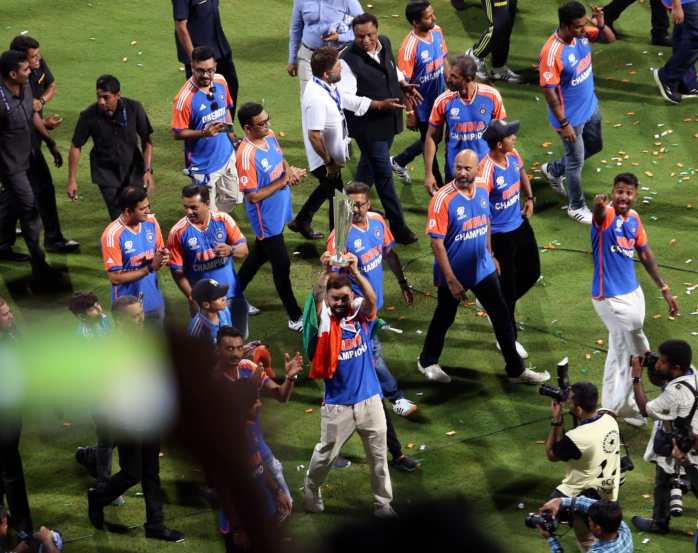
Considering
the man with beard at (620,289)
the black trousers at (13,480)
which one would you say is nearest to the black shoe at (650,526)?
the man with beard at (620,289)

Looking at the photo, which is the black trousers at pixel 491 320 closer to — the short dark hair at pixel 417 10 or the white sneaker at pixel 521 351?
the white sneaker at pixel 521 351

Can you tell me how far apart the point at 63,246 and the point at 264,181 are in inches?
105

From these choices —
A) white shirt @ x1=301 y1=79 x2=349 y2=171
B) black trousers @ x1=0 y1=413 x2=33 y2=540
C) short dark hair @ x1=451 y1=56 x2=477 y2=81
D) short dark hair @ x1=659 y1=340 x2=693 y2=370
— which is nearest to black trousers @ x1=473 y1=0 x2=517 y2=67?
short dark hair @ x1=451 y1=56 x2=477 y2=81

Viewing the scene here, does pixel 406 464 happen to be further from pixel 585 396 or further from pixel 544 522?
pixel 544 522

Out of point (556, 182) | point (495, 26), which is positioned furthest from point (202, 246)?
point (495, 26)

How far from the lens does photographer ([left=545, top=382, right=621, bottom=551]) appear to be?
7.50 metres

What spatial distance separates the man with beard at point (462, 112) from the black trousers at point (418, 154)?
78cm

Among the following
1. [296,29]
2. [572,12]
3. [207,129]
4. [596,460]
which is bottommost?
[596,460]

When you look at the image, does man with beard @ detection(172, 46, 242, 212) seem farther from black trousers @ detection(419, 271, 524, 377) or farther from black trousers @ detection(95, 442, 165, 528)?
black trousers @ detection(95, 442, 165, 528)

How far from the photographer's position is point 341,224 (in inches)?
330

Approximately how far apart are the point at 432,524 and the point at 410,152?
9567 mm

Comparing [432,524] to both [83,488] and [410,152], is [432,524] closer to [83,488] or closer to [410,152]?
[83,488]

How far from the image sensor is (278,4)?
16.8 meters

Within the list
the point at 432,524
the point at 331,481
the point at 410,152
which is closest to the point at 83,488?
the point at 331,481
